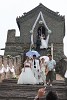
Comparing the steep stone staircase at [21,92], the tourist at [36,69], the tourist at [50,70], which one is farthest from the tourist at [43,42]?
the steep stone staircase at [21,92]

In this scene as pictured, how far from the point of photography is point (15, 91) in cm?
1662

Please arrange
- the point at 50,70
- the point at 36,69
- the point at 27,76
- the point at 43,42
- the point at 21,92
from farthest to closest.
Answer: the point at 43,42, the point at 36,69, the point at 27,76, the point at 50,70, the point at 21,92

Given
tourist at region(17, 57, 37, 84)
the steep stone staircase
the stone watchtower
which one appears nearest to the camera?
the steep stone staircase

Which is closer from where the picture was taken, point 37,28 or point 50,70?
point 50,70

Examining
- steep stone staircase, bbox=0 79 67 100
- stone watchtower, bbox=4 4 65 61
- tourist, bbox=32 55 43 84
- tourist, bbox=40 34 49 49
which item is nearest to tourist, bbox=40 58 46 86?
tourist, bbox=32 55 43 84

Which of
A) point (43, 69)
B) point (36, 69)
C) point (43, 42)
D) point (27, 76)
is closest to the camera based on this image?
point (43, 69)

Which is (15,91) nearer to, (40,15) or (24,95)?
(24,95)

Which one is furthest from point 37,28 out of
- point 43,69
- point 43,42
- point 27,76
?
point 43,69

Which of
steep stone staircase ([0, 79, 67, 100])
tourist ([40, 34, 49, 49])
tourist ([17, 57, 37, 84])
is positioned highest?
tourist ([40, 34, 49, 49])

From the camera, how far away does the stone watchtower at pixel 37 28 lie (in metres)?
41.4

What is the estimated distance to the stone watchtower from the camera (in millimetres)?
41438

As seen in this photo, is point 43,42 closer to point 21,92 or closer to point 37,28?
point 37,28

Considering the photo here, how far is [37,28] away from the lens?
41.5 m

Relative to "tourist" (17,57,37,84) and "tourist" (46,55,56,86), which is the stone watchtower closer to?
"tourist" (17,57,37,84)
